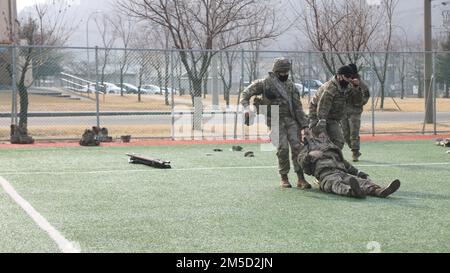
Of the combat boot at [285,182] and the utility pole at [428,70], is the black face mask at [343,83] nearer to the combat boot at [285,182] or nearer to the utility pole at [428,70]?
the combat boot at [285,182]

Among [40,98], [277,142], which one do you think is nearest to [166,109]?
[40,98]

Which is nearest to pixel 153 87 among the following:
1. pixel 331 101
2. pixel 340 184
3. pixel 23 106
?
pixel 23 106

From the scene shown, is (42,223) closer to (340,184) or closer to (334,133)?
(340,184)

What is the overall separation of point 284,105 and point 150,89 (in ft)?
37.0

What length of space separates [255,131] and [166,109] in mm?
2703

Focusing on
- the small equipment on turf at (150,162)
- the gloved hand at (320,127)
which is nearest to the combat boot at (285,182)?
the gloved hand at (320,127)

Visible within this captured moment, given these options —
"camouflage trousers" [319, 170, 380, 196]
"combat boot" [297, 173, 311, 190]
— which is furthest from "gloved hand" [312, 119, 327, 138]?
"camouflage trousers" [319, 170, 380, 196]

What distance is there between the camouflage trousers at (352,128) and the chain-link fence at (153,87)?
11.4ft

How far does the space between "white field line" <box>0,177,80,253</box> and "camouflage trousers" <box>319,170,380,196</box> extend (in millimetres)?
3672

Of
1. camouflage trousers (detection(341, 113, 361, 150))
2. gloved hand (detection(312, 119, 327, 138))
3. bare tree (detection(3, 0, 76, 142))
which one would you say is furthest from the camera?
bare tree (detection(3, 0, 76, 142))

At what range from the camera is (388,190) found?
859cm

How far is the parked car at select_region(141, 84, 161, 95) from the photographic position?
20141 mm

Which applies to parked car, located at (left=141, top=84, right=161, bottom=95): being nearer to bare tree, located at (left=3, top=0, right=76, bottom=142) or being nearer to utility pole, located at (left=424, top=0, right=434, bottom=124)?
bare tree, located at (left=3, top=0, right=76, bottom=142)

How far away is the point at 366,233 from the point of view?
21.6ft
